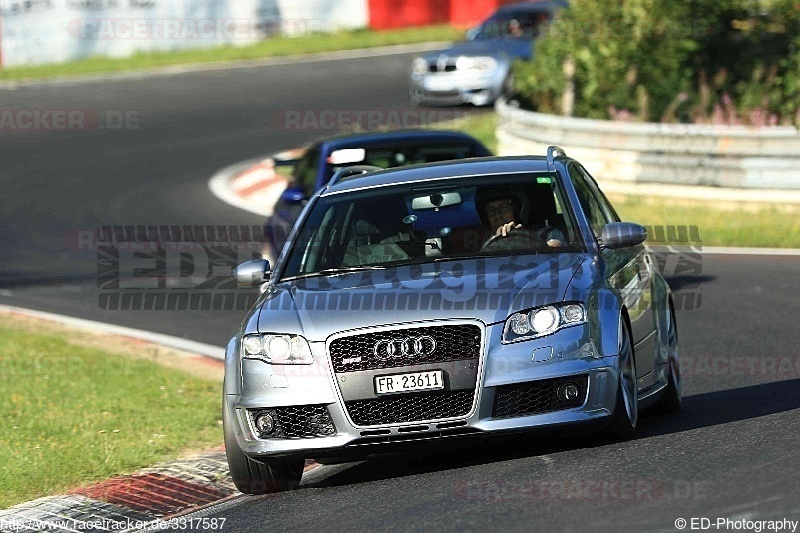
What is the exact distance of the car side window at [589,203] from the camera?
29.5ft

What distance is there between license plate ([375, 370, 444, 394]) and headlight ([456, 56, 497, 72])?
21.8m

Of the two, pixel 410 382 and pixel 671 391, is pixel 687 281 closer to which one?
pixel 671 391

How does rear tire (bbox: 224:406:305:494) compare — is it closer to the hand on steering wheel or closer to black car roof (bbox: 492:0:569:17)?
the hand on steering wheel

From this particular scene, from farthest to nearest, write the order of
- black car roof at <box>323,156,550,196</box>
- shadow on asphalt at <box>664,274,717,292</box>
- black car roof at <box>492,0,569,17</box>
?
black car roof at <box>492,0,569,17</box>
shadow on asphalt at <box>664,274,717,292</box>
black car roof at <box>323,156,550,196</box>

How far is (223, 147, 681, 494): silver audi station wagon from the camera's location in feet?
24.7

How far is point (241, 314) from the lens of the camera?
14898mm

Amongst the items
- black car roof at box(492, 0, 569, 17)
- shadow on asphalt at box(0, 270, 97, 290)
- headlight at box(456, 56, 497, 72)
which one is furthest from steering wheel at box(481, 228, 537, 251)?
black car roof at box(492, 0, 569, 17)

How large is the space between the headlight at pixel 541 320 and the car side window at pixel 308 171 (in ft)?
22.9

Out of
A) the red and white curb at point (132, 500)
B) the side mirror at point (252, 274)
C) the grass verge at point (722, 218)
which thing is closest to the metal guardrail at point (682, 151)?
the grass verge at point (722, 218)

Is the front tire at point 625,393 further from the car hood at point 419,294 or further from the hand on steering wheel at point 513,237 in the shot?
the hand on steering wheel at point 513,237

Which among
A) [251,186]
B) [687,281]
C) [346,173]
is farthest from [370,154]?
[251,186]

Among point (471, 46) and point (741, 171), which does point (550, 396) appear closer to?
point (741, 171)

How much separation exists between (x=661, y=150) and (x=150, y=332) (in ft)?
22.4

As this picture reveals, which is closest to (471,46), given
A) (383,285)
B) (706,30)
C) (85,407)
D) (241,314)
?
(706,30)
